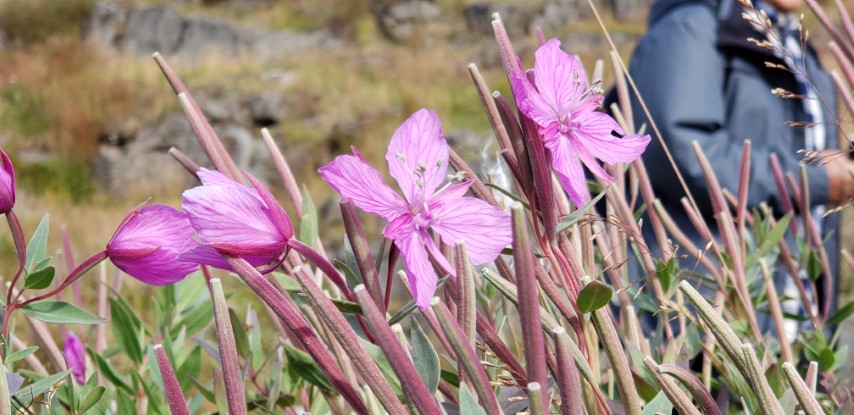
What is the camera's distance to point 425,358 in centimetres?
22

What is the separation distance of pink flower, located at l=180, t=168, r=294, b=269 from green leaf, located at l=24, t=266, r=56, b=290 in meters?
0.08

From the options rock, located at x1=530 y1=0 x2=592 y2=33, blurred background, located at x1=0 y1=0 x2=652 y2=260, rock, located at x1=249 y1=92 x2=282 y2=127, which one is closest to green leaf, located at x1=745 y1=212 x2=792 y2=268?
blurred background, located at x1=0 y1=0 x2=652 y2=260

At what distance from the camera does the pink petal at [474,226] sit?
24cm

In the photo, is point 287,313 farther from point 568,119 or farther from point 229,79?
point 229,79

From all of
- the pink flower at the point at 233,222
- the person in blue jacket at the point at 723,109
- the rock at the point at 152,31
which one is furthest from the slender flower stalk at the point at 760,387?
the rock at the point at 152,31

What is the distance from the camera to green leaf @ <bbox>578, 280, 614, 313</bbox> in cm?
22

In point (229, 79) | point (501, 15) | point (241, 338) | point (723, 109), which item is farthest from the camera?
point (501, 15)

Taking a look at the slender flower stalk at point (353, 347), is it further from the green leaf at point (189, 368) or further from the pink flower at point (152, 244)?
the green leaf at point (189, 368)

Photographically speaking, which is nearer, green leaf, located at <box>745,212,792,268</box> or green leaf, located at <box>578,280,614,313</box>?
green leaf, located at <box>578,280,614,313</box>

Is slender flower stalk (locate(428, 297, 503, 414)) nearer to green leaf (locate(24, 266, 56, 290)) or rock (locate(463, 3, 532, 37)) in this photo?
green leaf (locate(24, 266, 56, 290))

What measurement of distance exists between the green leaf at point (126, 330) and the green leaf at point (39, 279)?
145 millimetres

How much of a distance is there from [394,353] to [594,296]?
0.23 ft

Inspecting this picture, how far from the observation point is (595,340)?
0.27 metres

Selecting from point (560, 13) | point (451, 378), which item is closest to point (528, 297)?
point (451, 378)
